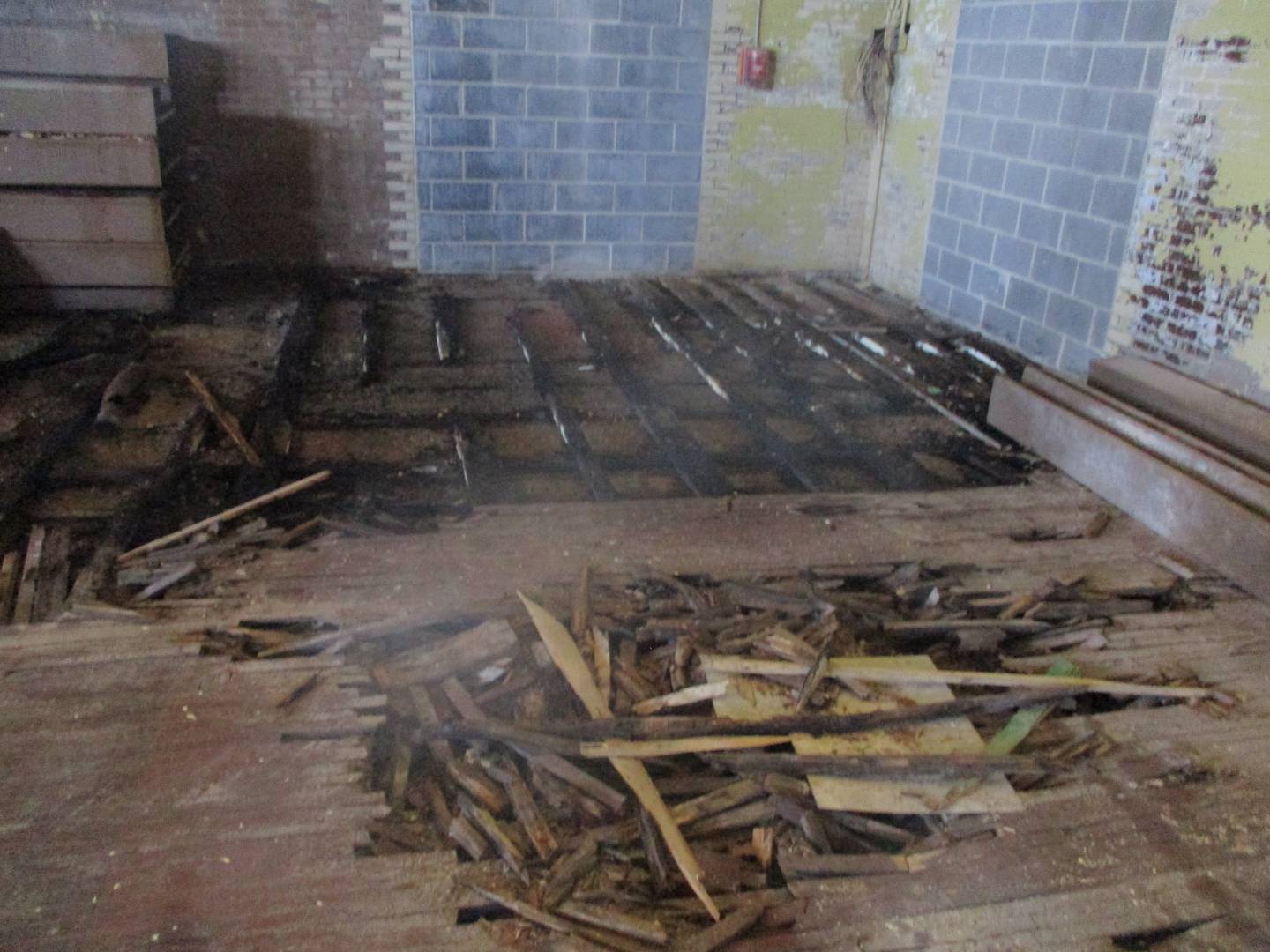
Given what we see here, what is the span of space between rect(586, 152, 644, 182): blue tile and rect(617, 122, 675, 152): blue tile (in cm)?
7

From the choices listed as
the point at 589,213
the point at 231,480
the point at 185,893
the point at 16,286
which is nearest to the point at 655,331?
the point at 589,213

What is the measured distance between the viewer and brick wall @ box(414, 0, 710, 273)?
23.9 feet

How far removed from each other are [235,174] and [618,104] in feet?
8.96

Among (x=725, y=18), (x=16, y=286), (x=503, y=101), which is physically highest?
(x=725, y=18)

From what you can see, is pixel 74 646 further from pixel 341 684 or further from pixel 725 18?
pixel 725 18

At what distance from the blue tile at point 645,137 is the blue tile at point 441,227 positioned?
1315 millimetres

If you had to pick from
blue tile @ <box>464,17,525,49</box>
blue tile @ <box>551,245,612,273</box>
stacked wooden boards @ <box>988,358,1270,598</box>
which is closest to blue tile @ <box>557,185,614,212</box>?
blue tile @ <box>551,245,612,273</box>

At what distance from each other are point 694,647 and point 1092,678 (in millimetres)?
1138

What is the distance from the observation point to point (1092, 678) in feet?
9.79

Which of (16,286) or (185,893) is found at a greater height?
(16,286)

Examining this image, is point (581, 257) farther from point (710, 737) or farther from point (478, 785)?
point (478, 785)

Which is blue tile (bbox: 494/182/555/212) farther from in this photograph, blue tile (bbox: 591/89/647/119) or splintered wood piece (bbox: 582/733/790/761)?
splintered wood piece (bbox: 582/733/790/761)

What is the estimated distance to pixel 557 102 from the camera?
749 cm

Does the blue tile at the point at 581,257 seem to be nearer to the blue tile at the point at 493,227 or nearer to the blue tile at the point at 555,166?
the blue tile at the point at 493,227
